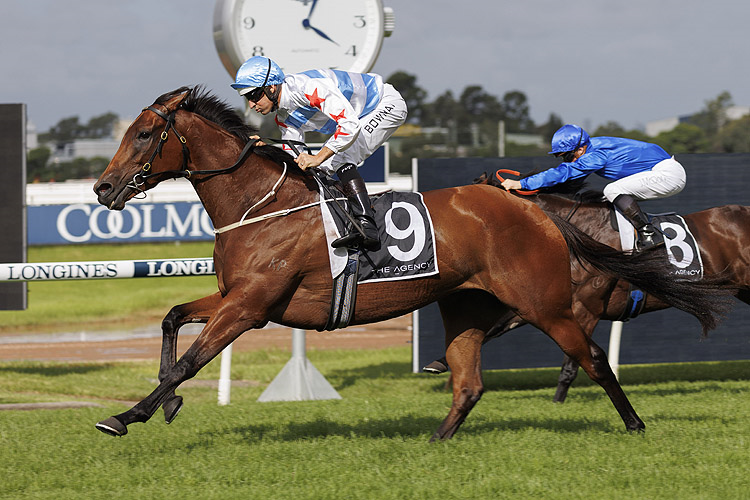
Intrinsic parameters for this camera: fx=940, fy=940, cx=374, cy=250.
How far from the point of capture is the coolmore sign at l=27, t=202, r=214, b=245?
11016 millimetres

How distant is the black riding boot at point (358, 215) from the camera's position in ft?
15.8

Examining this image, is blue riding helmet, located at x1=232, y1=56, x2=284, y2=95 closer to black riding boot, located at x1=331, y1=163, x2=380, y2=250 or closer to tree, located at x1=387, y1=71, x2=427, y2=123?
black riding boot, located at x1=331, y1=163, x2=380, y2=250

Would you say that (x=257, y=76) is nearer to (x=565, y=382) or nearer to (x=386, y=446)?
(x=386, y=446)

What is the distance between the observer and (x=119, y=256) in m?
21.7

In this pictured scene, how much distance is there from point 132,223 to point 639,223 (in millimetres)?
7235

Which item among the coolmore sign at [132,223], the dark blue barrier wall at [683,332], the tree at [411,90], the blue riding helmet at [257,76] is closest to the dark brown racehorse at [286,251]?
the blue riding helmet at [257,76]

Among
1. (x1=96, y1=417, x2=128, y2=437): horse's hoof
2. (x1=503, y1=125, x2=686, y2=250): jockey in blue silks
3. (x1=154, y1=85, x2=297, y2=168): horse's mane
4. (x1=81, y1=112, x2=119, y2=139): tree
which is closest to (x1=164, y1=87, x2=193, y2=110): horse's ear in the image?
(x1=154, y1=85, x2=297, y2=168): horse's mane

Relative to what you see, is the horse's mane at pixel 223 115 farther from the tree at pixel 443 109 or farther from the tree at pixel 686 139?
the tree at pixel 443 109

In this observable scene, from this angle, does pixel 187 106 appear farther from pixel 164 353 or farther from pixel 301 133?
pixel 164 353

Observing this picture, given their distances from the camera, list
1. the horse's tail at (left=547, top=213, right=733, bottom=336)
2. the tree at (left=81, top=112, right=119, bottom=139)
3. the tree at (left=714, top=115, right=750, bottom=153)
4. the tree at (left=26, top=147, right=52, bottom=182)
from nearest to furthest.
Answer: the horse's tail at (left=547, top=213, right=733, bottom=336) → the tree at (left=26, top=147, right=52, bottom=182) → the tree at (left=714, top=115, right=750, bottom=153) → the tree at (left=81, top=112, right=119, bottom=139)

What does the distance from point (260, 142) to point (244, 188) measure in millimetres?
309

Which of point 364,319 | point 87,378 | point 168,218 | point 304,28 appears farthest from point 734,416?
point 168,218

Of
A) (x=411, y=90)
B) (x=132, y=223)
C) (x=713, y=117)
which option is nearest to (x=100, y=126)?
(x=411, y=90)

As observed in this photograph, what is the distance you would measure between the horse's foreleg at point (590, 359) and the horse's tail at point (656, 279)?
0.50 metres
